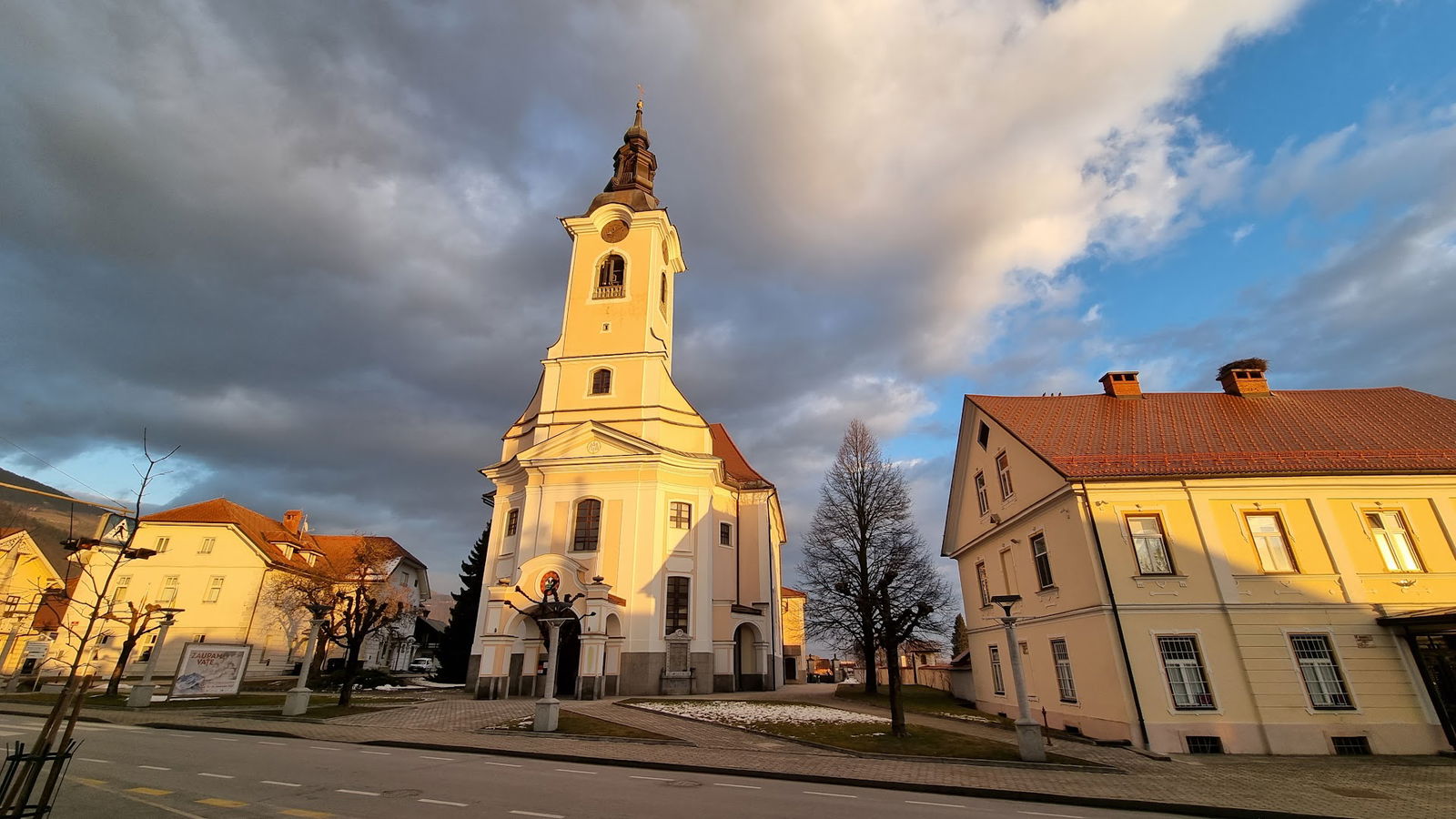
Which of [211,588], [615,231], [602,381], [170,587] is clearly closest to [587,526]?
[602,381]

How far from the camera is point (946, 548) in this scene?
27000 mm

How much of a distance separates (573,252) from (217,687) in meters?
25.0

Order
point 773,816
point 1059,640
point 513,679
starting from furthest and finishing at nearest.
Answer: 1. point 513,679
2. point 1059,640
3. point 773,816

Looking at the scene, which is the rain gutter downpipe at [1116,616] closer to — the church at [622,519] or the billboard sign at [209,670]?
the church at [622,519]

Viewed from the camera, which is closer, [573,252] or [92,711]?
[92,711]

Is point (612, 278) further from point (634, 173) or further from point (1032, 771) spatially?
point (1032, 771)

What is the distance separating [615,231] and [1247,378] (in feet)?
97.1

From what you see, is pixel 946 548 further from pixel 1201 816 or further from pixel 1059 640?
pixel 1201 816

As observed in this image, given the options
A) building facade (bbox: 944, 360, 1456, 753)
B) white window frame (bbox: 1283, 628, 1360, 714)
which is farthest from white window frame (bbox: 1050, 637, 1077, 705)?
white window frame (bbox: 1283, 628, 1360, 714)

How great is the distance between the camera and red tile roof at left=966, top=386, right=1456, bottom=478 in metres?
16.7

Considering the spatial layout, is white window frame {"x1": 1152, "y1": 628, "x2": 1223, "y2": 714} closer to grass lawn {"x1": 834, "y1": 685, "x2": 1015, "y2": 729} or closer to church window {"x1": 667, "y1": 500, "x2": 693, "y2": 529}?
grass lawn {"x1": 834, "y1": 685, "x2": 1015, "y2": 729}

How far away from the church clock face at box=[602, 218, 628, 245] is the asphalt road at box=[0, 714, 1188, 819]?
28495mm

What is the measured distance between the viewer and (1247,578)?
15805 mm

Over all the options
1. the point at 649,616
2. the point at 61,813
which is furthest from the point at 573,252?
the point at 61,813
